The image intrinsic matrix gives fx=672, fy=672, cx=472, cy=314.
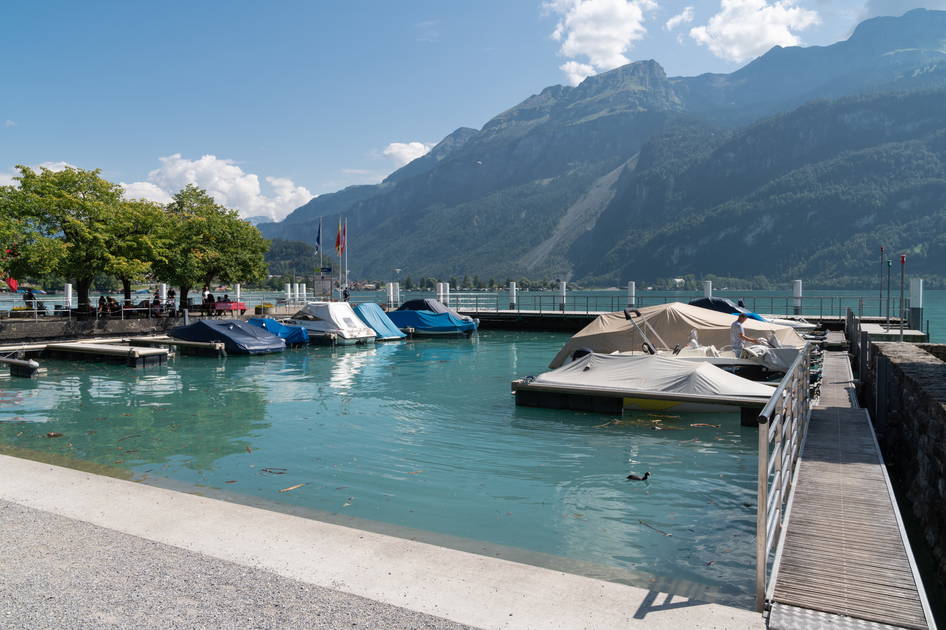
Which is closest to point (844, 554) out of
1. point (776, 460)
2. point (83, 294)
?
point (776, 460)

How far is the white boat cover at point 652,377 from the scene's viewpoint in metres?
13.6

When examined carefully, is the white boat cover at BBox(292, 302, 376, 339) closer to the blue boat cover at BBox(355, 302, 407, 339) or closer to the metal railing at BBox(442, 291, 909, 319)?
the blue boat cover at BBox(355, 302, 407, 339)

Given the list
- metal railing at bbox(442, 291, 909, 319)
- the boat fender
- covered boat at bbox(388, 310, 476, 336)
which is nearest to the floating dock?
covered boat at bbox(388, 310, 476, 336)

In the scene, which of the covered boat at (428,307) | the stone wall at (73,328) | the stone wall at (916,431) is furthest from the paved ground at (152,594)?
the covered boat at (428,307)

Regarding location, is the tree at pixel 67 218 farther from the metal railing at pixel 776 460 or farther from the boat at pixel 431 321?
the metal railing at pixel 776 460

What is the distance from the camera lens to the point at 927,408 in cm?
664

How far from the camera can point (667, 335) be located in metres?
18.2

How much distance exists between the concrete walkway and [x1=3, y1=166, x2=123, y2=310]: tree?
29.4m

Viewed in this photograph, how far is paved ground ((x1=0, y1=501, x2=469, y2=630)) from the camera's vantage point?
4359 mm

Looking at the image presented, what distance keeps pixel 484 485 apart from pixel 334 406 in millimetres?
7884

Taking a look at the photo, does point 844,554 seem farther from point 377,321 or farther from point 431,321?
point 431,321

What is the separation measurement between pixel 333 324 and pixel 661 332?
62.1ft

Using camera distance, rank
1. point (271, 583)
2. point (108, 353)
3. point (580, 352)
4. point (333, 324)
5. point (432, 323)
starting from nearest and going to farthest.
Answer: point (271, 583) → point (580, 352) → point (108, 353) → point (333, 324) → point (432, 323)

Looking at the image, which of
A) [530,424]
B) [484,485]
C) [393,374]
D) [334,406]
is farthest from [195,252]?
[484,485]
